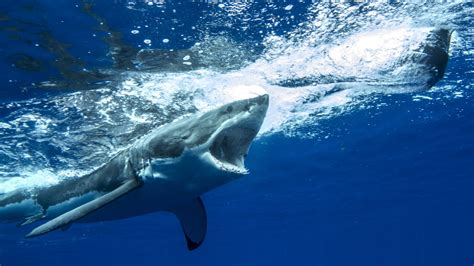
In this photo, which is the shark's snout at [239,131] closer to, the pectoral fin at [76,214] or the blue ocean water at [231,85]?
the pectoral fin at [76,214]

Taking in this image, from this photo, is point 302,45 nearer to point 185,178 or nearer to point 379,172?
point 185,178

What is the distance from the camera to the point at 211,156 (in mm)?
5270

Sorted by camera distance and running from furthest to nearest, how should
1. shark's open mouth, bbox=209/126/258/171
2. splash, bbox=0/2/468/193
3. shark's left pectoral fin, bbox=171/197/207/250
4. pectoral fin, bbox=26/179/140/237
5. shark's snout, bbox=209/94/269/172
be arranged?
splash, bbox=0/2/468/193 < shark's left pectoral fin, bbox=171/197/207/250 < shark's open mouth, bbox=209/126/258/171 < pectoral fin, bbox=26/179/140/237 < shark's snout, bbox=209/94/269/172

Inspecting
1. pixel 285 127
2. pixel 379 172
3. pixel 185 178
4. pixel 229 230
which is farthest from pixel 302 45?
pixel 229 230

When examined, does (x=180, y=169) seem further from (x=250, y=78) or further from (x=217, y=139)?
(x=250, y=78)

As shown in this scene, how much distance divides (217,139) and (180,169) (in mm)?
827

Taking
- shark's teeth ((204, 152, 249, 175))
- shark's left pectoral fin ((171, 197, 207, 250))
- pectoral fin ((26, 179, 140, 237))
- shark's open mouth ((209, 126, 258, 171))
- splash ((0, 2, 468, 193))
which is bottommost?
shark's left pectoral fin ((171, 197, 207, 250))

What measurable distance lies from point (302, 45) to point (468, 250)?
13368 centimetres

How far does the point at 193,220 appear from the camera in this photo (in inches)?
314

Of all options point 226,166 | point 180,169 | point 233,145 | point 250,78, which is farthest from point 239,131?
point 250,78

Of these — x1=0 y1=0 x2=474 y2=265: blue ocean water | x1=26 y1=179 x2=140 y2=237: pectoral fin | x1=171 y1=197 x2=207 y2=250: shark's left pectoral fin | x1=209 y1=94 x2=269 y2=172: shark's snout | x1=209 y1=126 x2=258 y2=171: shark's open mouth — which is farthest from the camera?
x1=0 y1=0 x2=474 y2=265: blue ocean water

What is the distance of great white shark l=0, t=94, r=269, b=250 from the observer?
523 cm

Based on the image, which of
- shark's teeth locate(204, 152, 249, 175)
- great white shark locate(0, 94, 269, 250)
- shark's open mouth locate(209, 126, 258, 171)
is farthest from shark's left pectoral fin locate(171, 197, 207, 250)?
shark's teeth locate(204, 152, 249, 175)

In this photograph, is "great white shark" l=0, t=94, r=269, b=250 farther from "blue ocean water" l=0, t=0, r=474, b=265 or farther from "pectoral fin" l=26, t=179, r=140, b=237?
"blue ocean water" l=0, t=0, r=474, b=265
